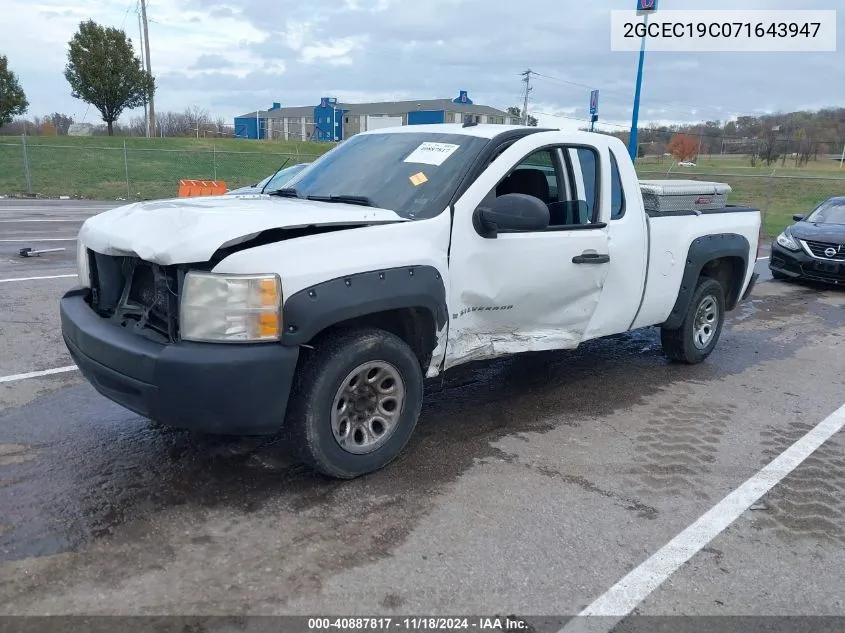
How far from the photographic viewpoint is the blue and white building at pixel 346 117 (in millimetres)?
66312

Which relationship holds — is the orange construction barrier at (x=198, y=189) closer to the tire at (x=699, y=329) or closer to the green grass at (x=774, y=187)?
the green grass at (x=774, y=187)

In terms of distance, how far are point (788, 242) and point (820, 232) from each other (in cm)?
51

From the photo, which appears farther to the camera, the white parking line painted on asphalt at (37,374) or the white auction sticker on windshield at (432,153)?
the white parking line painted on asphalt at (37,374)

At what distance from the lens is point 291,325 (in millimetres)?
3408

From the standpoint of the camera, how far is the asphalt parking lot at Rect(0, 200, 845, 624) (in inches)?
117

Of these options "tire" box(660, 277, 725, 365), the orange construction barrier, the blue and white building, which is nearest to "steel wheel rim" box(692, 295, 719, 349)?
"tire" box(660, 277, 725, 365)

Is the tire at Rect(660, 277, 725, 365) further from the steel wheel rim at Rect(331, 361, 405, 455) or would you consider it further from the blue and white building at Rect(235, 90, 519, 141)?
the blue and white building at Rect(235, 90, 519, 141)

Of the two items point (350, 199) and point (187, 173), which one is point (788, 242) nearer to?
point (350, 199)

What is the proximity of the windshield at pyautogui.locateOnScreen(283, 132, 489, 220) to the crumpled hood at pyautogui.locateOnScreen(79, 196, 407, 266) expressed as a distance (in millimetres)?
238

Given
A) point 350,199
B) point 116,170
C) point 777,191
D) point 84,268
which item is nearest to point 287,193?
point 350,199

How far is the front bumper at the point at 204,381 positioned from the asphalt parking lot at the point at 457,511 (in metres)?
0.50

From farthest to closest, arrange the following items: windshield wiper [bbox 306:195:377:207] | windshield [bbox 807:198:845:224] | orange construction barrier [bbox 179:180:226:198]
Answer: orange construction barrier [bbox 179:180:226:198]
windshield [bbox 807:198:845:224]
windshield wiper [bbox 306:195:377:207]

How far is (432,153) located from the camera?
462 cm

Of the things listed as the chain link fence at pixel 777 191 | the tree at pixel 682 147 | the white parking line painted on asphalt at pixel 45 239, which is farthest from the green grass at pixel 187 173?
the white parking line painted on asphalt at pixel 45 239
